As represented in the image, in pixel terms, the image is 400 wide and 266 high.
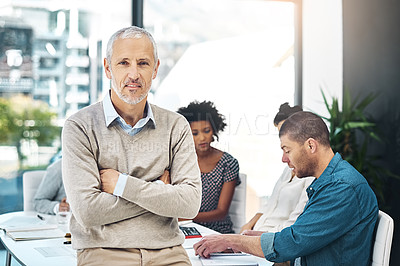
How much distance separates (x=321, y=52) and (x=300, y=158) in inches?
119

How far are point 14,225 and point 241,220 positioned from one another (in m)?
1.50

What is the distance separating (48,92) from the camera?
15.1 feet

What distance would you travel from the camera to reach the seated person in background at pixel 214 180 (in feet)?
11.3

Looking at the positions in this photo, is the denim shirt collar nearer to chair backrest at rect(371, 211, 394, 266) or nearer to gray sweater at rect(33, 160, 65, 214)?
chair backrest at rect(371, 211, 394, 266)

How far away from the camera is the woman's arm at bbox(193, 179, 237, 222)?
3428 millimetres

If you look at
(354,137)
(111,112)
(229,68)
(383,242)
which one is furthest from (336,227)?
(229,68)

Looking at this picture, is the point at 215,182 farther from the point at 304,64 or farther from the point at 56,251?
the point at 304,64

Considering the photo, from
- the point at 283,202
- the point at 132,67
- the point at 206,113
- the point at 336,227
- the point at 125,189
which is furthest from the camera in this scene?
the point at 206,113

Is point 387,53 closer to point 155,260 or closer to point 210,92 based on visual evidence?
point 210,92

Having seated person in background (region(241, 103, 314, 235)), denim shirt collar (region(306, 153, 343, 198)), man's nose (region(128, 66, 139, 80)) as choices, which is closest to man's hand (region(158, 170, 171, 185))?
man's nose (region(128, 66, 139, 80))

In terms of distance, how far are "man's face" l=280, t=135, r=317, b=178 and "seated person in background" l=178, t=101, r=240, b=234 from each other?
1.38 metres

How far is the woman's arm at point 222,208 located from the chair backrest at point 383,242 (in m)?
1.65

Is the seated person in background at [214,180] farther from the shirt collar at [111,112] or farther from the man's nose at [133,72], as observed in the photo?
the man's nose at [133,72]

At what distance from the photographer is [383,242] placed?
1804 millimetres
